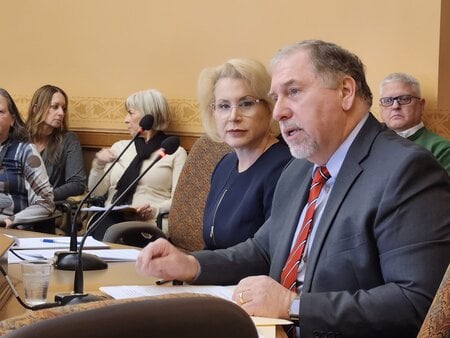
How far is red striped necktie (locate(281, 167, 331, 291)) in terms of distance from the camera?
2.18m

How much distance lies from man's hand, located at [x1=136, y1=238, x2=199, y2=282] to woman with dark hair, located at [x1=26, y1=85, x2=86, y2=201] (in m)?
3.48

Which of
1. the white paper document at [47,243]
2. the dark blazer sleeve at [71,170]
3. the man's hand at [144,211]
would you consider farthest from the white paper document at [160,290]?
the dark blazer sleeve at [71,170]

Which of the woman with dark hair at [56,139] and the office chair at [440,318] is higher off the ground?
the office chair at [440,318]

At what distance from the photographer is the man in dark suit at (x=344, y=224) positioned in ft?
6.18

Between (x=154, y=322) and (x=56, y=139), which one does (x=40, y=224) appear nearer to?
(x=56, y=139)

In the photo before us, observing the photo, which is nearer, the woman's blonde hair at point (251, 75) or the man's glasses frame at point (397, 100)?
the woman's blonde hair at point (251, 75)

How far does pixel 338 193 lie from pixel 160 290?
0.52m

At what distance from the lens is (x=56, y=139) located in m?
5.96

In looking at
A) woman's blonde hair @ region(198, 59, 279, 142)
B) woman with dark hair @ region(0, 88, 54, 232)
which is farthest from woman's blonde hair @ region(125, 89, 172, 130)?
woman's blonde hair @ region(198, 59, 279, 142)

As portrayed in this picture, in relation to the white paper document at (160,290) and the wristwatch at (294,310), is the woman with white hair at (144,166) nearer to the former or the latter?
the white paper document at (160,290)

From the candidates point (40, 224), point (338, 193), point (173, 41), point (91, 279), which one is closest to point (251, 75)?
point (91, 279)

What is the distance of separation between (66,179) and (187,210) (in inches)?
94.1

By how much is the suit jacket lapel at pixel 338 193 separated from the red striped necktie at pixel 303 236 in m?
0.10

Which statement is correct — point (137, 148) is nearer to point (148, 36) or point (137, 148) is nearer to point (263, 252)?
point (148, 36)
